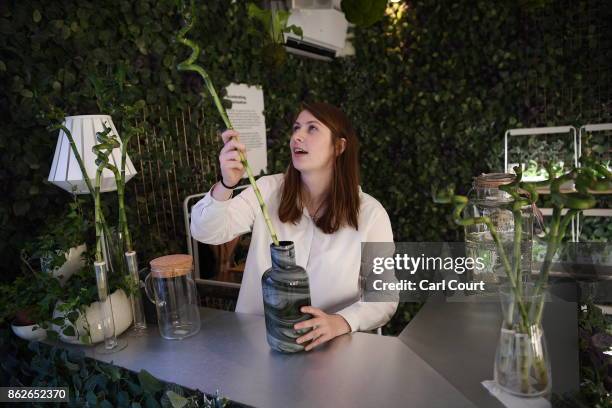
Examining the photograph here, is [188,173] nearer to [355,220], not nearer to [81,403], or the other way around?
[355,220]

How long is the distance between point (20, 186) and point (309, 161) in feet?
3.43

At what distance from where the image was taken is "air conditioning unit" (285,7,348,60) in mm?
3301

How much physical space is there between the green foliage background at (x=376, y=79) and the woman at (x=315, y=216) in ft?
2.07

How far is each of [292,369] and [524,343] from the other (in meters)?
0.45

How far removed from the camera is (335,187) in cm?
159

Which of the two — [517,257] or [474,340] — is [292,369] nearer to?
[474,340]

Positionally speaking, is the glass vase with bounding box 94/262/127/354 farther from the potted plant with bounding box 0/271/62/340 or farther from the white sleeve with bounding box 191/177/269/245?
the white sleeve with bounding box 191/177/269/245

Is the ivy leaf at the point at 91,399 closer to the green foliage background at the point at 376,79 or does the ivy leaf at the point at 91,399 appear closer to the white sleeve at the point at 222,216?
the white sleeve at the point at 222,216

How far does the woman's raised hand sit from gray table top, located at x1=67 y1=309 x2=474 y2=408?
1.32ft

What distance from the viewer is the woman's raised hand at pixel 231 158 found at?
1.12m

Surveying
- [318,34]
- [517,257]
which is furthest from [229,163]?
[318,34]

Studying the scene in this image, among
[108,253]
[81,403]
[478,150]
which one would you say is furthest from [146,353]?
[478,150]

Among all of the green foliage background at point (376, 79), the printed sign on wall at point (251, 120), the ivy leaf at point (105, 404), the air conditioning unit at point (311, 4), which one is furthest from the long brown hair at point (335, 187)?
the air conditioning unit at point (311, 4)

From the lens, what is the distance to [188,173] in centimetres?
241
